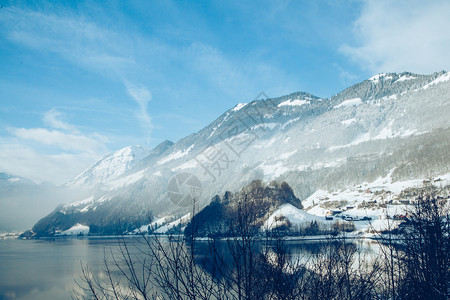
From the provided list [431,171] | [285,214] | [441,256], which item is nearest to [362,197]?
[431,171]

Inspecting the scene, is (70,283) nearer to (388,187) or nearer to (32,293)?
(32,293)

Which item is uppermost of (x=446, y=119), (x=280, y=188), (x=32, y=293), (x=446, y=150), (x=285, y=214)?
(x=446, y=119)

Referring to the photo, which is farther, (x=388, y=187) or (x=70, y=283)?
(x=388, y=187)

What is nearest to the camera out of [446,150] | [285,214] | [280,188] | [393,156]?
[285,214]

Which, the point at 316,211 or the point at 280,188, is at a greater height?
the point at 280,188

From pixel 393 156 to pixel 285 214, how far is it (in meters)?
106

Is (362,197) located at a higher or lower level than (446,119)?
lower

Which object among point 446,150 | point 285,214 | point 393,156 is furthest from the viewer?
point 393,156

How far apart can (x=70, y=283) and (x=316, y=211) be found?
346ft

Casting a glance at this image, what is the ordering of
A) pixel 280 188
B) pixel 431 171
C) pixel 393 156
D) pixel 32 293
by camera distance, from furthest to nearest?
pixel 393 156, pixel 431 171, pixel 280 188, pixel 32 293

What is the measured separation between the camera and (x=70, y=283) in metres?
37.1

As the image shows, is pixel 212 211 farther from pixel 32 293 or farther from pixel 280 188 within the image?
pixel 32 293

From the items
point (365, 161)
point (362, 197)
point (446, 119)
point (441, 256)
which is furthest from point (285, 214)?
point (446, 119)

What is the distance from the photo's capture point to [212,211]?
377 feet
